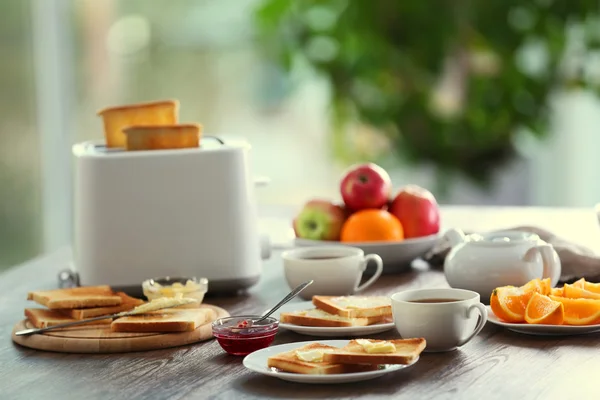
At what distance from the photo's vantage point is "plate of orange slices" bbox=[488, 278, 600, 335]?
4.31 feet

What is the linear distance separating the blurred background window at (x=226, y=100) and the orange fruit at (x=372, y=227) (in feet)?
7.16

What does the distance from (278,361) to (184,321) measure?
228mm

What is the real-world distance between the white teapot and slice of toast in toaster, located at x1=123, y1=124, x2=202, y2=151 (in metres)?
0.49

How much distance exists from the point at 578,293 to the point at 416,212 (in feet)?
1.80

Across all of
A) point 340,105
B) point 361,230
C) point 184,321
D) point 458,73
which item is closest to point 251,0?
point 340,105

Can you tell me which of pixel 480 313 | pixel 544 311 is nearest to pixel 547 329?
pixel 544 311

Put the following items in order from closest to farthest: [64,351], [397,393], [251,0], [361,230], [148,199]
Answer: [397,393] < [64,351] < [148,199] < [361,230] < [251,0]

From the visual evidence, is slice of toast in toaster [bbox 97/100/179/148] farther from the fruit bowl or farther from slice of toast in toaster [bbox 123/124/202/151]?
the fruit bowl

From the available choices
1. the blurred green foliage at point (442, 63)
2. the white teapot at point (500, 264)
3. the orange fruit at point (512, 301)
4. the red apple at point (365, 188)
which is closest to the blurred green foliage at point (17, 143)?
the blurred green foliage at point (442, 63)

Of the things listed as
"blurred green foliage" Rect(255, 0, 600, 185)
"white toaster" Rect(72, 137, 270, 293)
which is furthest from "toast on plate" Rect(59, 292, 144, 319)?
"blurred green foliage" Rect(255, 0, 600, 185)

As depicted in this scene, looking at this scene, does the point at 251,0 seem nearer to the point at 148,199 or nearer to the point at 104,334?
the point at 148,199

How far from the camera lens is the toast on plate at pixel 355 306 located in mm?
1352

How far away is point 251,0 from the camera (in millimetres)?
4129

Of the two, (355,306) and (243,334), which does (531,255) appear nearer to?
(355,306)
